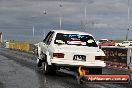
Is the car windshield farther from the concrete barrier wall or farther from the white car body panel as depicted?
the concrete barrier wall

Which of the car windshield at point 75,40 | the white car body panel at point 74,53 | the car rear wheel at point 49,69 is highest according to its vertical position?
the car windshield at point 75,40

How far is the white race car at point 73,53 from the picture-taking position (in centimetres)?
1622

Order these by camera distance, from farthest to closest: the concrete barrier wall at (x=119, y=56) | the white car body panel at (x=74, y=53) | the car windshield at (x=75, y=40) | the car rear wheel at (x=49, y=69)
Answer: the concrete barrier wall at (x=119, y=56)
the car rear wheel at (x=49, y=69)
the car windshield at (x=75, y=40)
the white car body panel at (x=74, y=53)

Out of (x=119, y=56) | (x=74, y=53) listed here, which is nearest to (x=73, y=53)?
(x=74, y=53)

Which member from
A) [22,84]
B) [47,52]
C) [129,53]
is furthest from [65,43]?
[129,53]

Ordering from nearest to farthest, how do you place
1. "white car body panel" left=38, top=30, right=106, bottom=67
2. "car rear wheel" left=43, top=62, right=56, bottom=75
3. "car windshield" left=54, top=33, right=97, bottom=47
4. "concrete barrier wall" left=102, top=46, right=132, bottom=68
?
"white car body panel" left=38, top=30, right=106, bottom=67, "car windshield" left=54, top=33, right=97, bottom=47, "car rear wheel" left=43, top=62, right=56, bottom=75, "concrete barrier wall" left=102, top=46, right=132, bottom=68

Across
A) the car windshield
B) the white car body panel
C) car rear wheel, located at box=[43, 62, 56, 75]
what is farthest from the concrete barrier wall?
the white car body panel

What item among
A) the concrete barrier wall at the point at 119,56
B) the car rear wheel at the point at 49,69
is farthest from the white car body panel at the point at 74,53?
the concrete barrier wall at the point at 119,56

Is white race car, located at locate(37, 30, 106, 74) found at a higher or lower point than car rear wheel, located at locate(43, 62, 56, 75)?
higher

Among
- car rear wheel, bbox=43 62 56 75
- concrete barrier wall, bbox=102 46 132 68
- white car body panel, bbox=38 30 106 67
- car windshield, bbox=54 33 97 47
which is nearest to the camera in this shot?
white car body panel, bbox=38 30 106 67

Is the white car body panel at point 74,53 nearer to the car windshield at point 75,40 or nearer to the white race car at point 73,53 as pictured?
the white race car at point 73,53

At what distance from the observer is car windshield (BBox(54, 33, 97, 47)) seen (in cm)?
1711

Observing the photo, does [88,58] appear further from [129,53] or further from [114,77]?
[129,53]

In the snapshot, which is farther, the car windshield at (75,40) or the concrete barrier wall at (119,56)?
the concrete barrier wall at (119,56)
